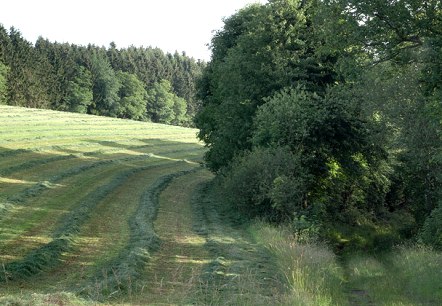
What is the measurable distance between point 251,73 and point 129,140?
117ft

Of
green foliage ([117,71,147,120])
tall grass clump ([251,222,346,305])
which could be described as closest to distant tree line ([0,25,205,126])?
green foliage ([117,71,147,120])

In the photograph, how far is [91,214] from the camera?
24594 millimetres

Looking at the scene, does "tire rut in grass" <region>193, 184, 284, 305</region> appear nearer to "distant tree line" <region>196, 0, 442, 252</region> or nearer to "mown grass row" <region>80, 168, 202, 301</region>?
"mown grass row" <region>80, 168, 202, 301</region>

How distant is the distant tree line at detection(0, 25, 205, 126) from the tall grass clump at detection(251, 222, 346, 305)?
71.3 meters

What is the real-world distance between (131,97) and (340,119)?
340 ft

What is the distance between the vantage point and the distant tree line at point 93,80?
96.9 m

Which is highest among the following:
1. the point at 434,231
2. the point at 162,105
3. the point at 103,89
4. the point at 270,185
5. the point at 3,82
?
the point at 103,89

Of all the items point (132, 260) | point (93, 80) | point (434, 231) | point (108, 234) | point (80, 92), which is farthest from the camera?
point (93, 80)

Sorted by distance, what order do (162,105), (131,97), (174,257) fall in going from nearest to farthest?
(174,257), (131,97), (162,105)

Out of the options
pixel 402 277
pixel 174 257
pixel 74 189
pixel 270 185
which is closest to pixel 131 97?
pixel 74 189

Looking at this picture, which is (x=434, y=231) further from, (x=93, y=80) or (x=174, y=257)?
(x=93, y=80)

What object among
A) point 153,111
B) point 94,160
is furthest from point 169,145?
point 153,111

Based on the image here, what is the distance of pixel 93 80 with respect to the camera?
Result: 11781 cm

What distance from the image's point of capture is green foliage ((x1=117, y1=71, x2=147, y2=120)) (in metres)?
125
